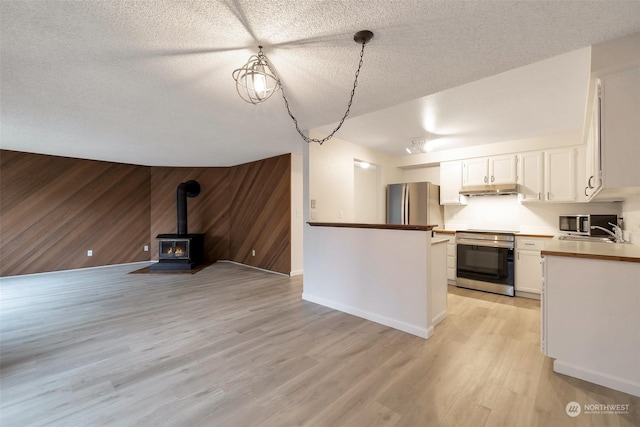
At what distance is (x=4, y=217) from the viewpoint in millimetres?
4555

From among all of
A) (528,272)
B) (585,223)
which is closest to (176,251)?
(528,272)

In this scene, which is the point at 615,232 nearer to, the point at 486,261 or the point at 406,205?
the point at 486,261

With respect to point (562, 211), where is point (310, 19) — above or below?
above

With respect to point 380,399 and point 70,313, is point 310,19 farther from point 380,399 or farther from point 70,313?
point 70,313

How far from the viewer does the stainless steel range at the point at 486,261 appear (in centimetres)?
371

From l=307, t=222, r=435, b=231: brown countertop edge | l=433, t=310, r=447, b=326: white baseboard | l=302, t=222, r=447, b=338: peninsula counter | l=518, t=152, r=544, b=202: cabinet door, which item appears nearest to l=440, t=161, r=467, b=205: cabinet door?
l=518, t=152, r=544, b=202: cabinet door

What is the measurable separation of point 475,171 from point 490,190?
45 centimetres

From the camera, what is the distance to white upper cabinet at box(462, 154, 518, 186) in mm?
3994

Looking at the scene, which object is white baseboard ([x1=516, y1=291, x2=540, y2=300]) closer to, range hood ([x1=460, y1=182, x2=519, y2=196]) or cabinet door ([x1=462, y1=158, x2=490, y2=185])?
range hood ([x1=460, y1=182, x2=519, y2=196])

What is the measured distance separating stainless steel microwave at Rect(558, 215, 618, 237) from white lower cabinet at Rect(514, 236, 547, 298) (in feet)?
1.13

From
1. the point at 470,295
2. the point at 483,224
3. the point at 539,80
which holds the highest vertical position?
the point at 539,80

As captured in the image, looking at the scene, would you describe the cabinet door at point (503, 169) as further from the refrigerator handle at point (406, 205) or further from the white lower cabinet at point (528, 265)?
the refrigerator handle at point (406, 205)

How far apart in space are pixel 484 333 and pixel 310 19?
10.2ft

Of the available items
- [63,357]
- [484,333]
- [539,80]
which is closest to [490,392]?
[484,333]
